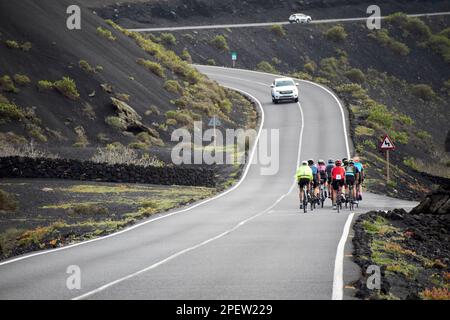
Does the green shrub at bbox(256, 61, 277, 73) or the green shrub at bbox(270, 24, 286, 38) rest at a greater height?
the green shrub at bbox(270, 24, 286, 38)

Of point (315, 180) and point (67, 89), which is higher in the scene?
point (67, 89)

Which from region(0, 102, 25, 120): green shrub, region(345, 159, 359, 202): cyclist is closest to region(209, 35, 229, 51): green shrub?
region(0, 102, 25, 120): green shrub

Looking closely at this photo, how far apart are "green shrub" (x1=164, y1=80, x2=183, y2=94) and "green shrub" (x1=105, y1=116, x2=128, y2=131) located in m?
11.7

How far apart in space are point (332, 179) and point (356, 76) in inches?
2462

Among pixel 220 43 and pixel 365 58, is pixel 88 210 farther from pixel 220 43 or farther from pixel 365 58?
pixel 365 58

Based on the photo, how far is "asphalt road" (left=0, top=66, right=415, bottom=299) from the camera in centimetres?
1284

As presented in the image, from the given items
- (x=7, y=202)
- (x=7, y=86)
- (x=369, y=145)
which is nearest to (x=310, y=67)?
(x=369, y=145)

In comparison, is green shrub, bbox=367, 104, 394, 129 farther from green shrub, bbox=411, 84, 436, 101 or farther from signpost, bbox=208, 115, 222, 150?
green shrub, bbox=411, 84, 436, 101

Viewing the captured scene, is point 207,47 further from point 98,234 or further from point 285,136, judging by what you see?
point 98,234

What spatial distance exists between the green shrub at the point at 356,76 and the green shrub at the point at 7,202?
65.0m

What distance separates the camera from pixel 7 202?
27.9 meters

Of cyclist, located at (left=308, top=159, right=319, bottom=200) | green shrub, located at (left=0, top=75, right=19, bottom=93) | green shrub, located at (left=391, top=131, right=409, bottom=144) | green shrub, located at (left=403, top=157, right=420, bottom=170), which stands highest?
green shrub, located at (left=0, top=75, right=19, bottom=93)

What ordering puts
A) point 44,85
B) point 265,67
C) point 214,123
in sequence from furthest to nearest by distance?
point 265,67 < point 44,85 < point 214,123

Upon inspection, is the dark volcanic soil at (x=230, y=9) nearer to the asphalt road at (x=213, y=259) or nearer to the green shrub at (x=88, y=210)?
the green shrub at (x=88, y=210)
